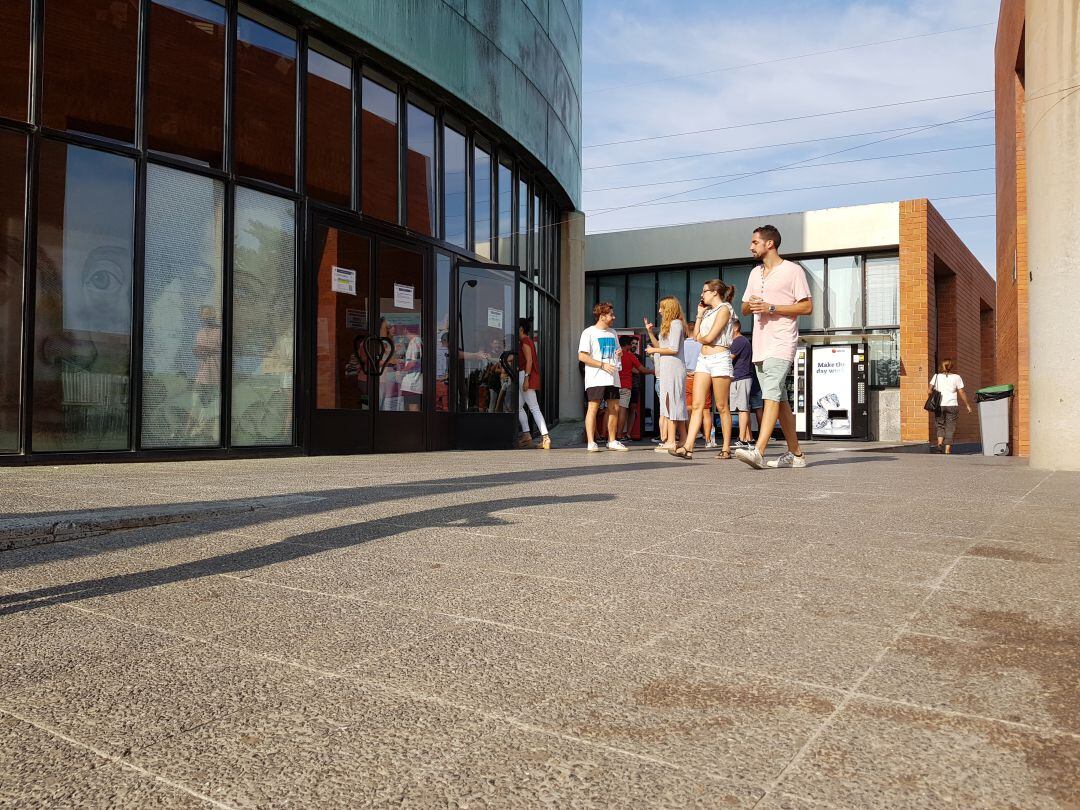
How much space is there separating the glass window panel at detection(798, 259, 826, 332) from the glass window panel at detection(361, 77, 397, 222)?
1236 centimetres

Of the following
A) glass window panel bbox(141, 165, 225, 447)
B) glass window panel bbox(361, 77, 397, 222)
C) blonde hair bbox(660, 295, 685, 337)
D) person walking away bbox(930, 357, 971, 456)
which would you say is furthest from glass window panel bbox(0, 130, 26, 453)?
person walking away bbox(930, 357, 971, 456)

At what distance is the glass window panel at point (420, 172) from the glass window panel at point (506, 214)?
2.18 m

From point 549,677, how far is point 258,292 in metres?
8.18

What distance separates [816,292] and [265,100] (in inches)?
578

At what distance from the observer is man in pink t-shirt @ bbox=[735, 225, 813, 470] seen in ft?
23.8

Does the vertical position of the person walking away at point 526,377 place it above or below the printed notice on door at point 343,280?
below

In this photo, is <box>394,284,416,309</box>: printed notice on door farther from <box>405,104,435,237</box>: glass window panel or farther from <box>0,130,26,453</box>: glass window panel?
<box>0,130,26,453</box>: glass window panel

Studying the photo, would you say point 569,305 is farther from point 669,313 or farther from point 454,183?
point 669,313

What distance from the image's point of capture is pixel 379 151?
10.9 m

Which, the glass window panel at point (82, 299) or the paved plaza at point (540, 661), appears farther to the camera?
the glass window panel at point (82, 299)

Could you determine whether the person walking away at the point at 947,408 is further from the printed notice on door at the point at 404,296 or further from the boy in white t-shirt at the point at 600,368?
the printed notice on door at the point at 404,296

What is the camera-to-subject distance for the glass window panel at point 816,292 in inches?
809

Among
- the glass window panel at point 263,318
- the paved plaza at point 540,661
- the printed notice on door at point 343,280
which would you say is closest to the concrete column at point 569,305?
the printed notice on door at point 343,280

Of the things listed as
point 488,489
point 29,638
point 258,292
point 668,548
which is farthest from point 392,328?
point 29,638
